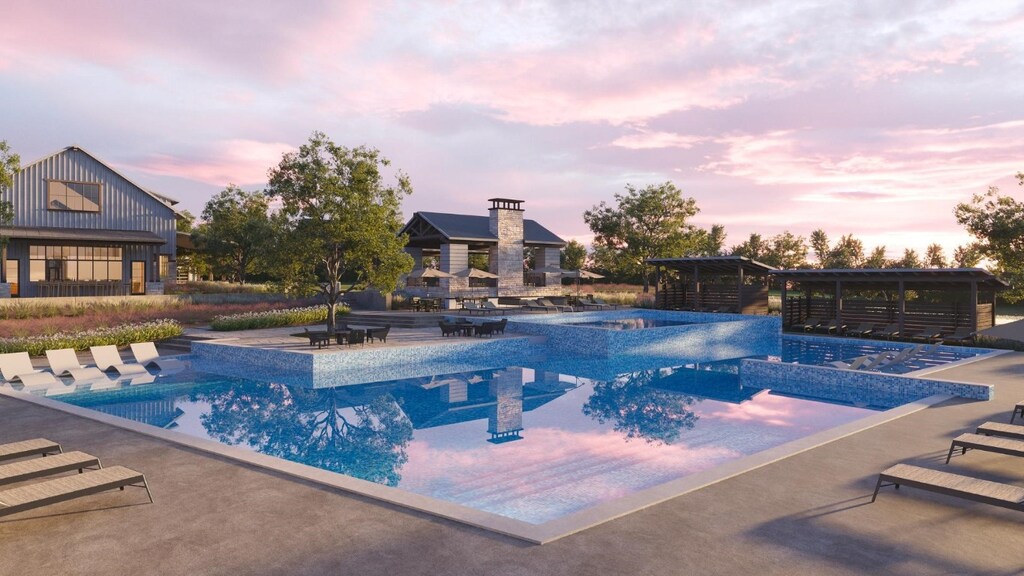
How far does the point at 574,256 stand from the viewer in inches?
2419

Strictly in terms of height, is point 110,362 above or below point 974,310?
below

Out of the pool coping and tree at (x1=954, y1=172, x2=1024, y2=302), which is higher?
tree at (x1=954, y1=172, x2=1024, y2=302)

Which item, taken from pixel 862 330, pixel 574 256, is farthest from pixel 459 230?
pixel 574 256

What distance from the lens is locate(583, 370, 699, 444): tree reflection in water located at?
10859mm

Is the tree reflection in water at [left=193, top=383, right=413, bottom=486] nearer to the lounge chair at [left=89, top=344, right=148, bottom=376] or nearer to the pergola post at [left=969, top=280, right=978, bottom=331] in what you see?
the lounge chair at [left=89, top=344, right=148, bottom=376]

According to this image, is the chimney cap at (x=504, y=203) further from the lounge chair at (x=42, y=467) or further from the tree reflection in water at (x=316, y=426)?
the lounge chair at (x=42, y=467)

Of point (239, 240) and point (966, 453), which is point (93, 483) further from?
point (239, 240)

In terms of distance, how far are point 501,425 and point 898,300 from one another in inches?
734

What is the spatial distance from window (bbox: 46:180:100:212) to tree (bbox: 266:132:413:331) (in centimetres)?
1583

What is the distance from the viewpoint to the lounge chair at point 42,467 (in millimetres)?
5680

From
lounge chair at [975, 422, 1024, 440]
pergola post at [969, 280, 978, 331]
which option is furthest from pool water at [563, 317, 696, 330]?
lounge chair at [975, 422, 1024, 440]

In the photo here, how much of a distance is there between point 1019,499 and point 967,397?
7.13 meters

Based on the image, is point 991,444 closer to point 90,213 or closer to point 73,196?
point 90,213

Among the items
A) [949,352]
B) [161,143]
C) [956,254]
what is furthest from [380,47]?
[956,254]
